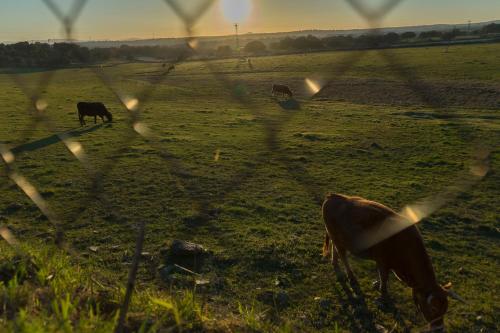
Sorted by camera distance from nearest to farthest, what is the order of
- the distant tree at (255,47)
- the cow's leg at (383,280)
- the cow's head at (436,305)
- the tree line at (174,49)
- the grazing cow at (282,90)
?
the tree line at (174,49)
the cow's head at (436,305)
the cow's leg at (383,280)
the grazing cow at (282,90)
the distant tree at (255,47)

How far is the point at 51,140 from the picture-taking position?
16.2 meters

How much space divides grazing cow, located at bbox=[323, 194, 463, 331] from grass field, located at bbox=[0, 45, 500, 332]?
0.56 meters

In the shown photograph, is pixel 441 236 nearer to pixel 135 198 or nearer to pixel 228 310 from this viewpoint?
pixel 228 310

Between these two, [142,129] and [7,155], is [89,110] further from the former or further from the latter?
[7,155]

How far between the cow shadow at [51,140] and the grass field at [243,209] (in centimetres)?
15

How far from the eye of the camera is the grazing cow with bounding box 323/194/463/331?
4.77 meters

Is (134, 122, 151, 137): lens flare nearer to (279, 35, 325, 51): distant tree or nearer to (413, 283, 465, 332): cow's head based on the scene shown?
Answer: (413, 283, 465, 332): cow's head

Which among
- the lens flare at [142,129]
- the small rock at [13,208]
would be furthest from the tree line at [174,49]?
the lens flare at [142,129]

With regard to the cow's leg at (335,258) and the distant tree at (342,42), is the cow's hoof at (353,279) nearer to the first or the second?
the cow's leg at (335,258)

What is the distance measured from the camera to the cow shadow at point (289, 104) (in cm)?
2504

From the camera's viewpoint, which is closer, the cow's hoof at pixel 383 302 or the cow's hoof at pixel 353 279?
the cow's hoof at pixel 383 302

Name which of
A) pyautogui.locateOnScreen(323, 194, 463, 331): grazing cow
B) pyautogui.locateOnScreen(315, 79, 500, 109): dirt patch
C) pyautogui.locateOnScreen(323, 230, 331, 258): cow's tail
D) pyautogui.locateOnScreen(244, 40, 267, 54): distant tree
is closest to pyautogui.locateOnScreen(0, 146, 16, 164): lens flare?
pyautogui.locateOnScreen(323, 230, 331, 258): cow's tail

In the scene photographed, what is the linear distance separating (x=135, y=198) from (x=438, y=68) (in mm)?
30938


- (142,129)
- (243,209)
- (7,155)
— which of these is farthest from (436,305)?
(142,129)
